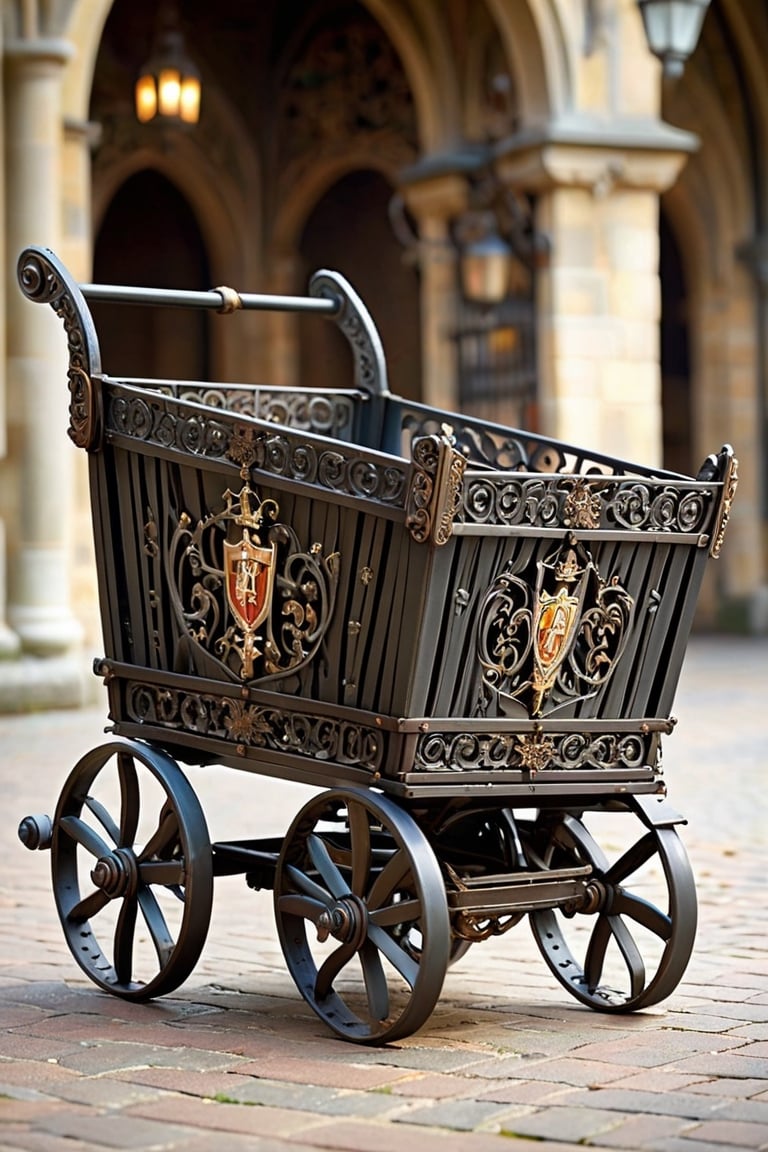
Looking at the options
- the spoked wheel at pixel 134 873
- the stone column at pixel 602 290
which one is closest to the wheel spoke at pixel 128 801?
the spoked wheel at pixel 134 873

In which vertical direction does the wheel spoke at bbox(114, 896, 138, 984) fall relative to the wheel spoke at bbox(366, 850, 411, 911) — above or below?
below

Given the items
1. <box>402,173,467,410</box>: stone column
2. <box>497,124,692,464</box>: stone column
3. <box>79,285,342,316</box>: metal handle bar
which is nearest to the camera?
<box>79,285,342,316</box>: metal handle bar

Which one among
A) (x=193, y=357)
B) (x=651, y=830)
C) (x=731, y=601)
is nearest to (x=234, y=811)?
(x=651, y=830)

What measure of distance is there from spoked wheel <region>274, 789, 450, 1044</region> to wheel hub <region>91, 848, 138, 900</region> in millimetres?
390

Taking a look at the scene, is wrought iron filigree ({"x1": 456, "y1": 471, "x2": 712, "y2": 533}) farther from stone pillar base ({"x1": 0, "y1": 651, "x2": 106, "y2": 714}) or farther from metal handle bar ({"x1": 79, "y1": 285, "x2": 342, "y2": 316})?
stone pillar base ({"x1": 0, "y1": 651, "x2": 106, "y2": 714})

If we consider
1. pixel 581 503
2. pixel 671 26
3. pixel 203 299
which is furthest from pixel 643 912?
pixel 671 26

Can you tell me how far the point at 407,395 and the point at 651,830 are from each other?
14560 mm

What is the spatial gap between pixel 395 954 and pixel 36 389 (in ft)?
24.9

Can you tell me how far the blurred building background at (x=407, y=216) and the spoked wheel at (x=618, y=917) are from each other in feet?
22.0

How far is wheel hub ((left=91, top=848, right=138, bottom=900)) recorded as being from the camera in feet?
14.5

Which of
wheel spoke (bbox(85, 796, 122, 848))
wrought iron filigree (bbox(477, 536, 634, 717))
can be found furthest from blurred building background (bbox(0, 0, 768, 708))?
wrought iron filigree (bbox(477, 536, 634, 717))

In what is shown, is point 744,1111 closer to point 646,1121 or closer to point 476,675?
point 646,1121

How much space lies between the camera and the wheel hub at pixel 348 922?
13.1ft

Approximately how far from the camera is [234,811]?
24.5 feet
